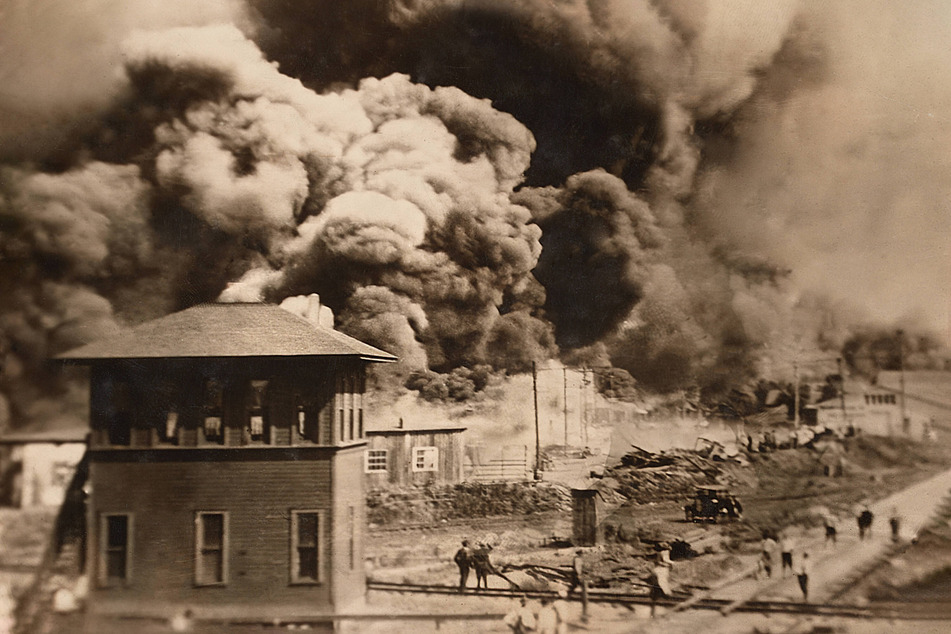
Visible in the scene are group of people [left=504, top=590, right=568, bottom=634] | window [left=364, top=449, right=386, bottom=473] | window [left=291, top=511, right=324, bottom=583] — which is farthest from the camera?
window [left=364, top=449, right=386, bottom=473]

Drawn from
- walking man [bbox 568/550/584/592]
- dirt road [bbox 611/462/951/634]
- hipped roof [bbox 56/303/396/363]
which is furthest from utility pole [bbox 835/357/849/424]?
hipped roof [bbox 56/303/396/363]

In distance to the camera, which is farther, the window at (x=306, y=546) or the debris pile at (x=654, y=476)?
the debris pile at (x=654, y=476)

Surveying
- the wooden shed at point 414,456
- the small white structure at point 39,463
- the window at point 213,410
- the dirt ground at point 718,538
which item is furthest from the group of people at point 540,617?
the small white structure at point 39,463

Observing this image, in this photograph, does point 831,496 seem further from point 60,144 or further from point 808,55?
point 60,144

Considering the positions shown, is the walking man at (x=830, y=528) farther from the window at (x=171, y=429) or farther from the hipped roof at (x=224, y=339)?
the window at (x=171, y=429)

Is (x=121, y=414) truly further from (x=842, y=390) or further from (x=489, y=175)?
(x=842, y=390)

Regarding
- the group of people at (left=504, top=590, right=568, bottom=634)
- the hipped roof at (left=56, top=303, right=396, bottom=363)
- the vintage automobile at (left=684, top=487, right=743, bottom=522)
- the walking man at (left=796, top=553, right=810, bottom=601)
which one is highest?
the hipped roof at (left=56, top=303, right=396, bottom=363)

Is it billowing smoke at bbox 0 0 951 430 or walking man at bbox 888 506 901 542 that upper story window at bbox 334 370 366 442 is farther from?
walking man at bbox 888 506 901 542
